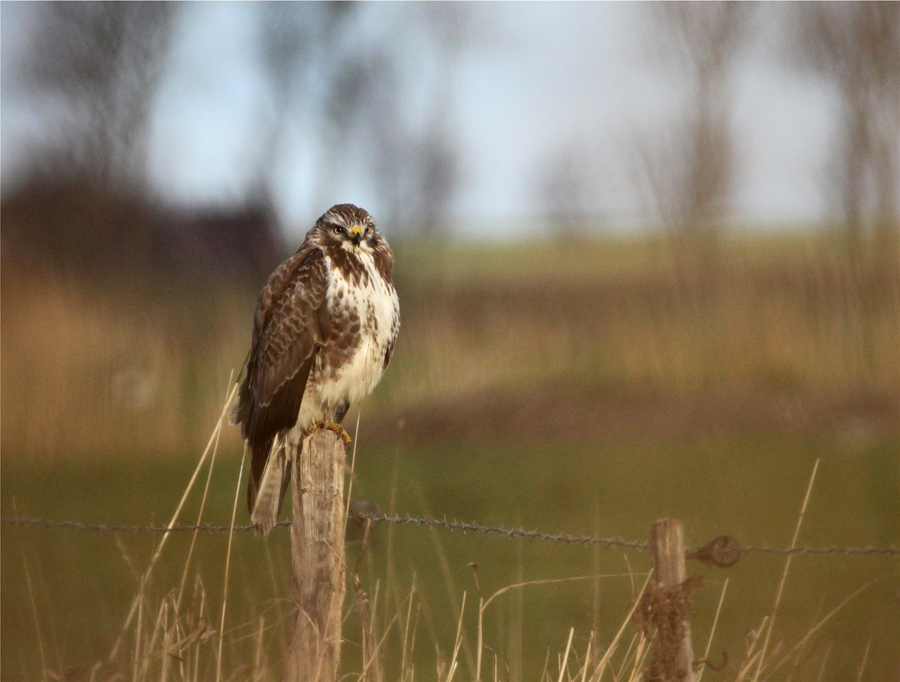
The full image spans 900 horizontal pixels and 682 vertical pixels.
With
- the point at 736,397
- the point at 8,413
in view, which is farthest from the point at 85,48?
the point at 736,397

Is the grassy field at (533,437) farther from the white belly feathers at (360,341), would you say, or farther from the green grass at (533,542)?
the white belly feathers at (360,341)

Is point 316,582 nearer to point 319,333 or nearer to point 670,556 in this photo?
point 670,556

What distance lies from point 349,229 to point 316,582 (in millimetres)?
1477

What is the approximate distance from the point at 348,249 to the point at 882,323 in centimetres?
728

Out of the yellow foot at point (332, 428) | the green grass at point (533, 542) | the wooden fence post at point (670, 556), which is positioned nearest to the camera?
the wooden fence post at point (670, 556)

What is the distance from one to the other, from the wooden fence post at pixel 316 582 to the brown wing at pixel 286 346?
0.98m

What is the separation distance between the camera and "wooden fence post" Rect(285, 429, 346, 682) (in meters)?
2.11

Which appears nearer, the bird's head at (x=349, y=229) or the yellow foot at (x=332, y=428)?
the yellow foot at (x=332, y=428)

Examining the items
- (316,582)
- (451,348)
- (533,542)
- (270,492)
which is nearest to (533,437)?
(451,348)

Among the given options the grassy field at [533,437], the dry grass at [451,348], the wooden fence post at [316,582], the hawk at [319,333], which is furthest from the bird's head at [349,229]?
the dry grass at [451,348]

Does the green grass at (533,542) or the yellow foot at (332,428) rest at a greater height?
the yellow foot at (332,428)

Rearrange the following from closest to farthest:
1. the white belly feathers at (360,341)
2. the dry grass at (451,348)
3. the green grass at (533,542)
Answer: the white belly feathers at (360,341), the green grass at (533,542), the dry grass at (451,348)

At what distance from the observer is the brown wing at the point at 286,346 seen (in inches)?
123

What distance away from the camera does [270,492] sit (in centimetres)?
280
